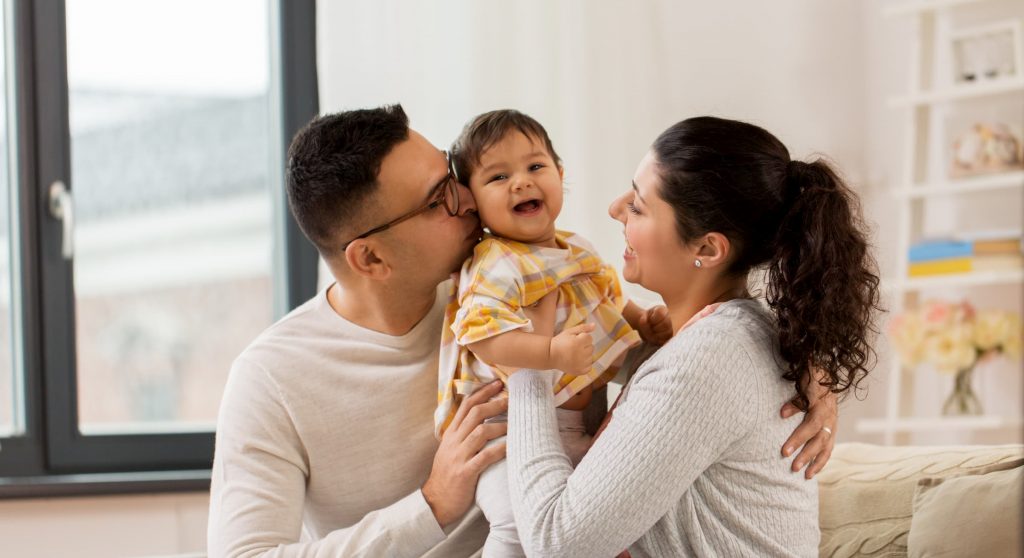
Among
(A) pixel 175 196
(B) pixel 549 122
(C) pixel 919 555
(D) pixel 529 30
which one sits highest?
A: (D) pixel 529 30

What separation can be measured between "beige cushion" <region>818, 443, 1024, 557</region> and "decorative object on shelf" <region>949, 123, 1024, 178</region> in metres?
1.70

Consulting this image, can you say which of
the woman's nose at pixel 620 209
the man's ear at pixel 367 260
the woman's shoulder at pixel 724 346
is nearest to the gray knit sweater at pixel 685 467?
the woman's shoulder at pixel 724 346

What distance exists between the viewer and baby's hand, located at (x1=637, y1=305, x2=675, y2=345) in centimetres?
203

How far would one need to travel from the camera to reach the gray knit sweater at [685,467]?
154 centimetres

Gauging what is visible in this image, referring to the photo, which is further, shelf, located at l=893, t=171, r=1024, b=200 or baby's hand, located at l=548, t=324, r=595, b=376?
shelf, located at l=893, t=171, r=1024, b=200

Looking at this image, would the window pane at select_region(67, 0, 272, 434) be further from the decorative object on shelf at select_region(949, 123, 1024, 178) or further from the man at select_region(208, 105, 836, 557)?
the decorative object on shelf at select_region(949, 123, 1024, 178)

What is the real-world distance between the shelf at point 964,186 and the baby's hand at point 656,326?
6.38 feet

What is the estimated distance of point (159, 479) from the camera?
307 centimetres

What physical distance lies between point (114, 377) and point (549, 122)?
175 cm

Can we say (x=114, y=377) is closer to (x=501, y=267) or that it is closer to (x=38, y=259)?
(x=38, y=259)

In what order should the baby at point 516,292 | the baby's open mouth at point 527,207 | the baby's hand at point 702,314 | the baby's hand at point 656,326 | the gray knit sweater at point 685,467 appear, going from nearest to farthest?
the gray knit sweater at point 685,467
the baby's hand at point 702,314
the baby at point 516,292
the baby's open mouth at point 527,207
the baby's hand at point 656,326

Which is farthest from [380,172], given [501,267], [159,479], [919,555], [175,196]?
[175,196]

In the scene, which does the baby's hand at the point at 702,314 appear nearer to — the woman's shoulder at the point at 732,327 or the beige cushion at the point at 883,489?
the woman's shoulder at the point at 732,327

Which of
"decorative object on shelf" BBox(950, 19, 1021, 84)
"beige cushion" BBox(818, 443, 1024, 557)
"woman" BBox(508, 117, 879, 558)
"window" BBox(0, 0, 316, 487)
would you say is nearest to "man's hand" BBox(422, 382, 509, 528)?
"woman" BBox(508, 117, 879, 558)
